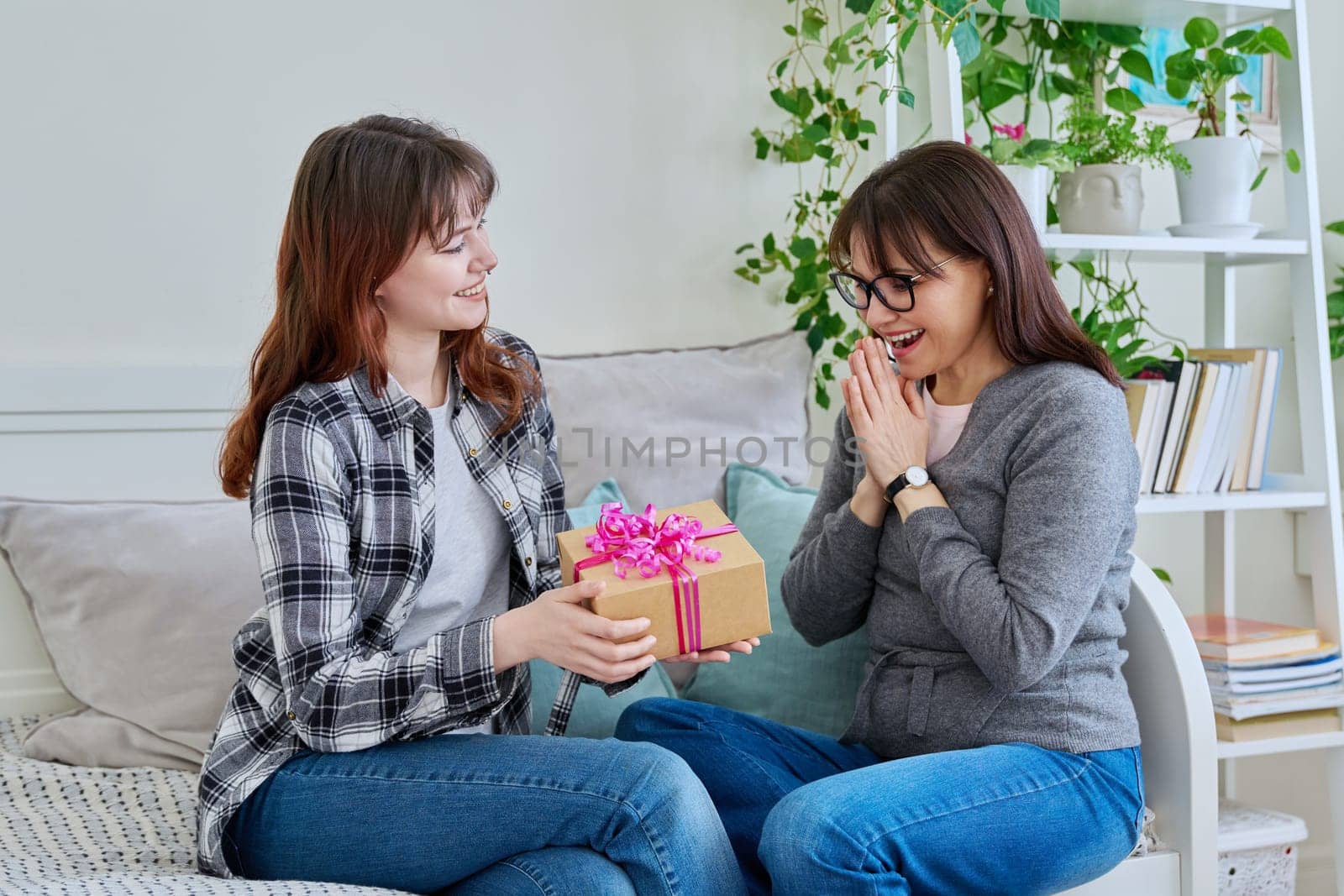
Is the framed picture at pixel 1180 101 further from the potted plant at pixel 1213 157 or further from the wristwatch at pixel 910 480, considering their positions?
the wristwatch at pixel 910 480

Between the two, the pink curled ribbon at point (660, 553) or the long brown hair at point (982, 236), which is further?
the long brown hair at point (982, 236)

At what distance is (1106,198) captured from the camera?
1.78 metres

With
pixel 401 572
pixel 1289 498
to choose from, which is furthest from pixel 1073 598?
→ pixel 1289 498

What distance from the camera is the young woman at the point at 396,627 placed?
1099 mm

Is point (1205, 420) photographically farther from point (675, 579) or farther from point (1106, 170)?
point (675, 579)

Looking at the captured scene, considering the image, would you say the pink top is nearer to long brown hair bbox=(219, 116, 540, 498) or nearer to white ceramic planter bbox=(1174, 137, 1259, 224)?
long brown hair bbox=(219, 116, 540, 498)

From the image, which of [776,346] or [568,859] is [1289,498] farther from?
[568,859]

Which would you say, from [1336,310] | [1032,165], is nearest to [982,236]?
[1032,165]

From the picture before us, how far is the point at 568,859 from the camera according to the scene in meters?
1.08

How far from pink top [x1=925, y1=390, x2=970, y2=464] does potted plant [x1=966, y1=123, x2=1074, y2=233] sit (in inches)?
16.9

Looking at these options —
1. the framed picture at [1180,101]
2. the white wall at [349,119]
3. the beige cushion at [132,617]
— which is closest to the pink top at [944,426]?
the white wall at [349,119]

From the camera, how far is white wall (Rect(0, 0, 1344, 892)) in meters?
1.74

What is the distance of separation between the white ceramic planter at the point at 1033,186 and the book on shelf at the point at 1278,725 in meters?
0.81

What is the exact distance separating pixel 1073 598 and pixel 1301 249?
3.26 feet
